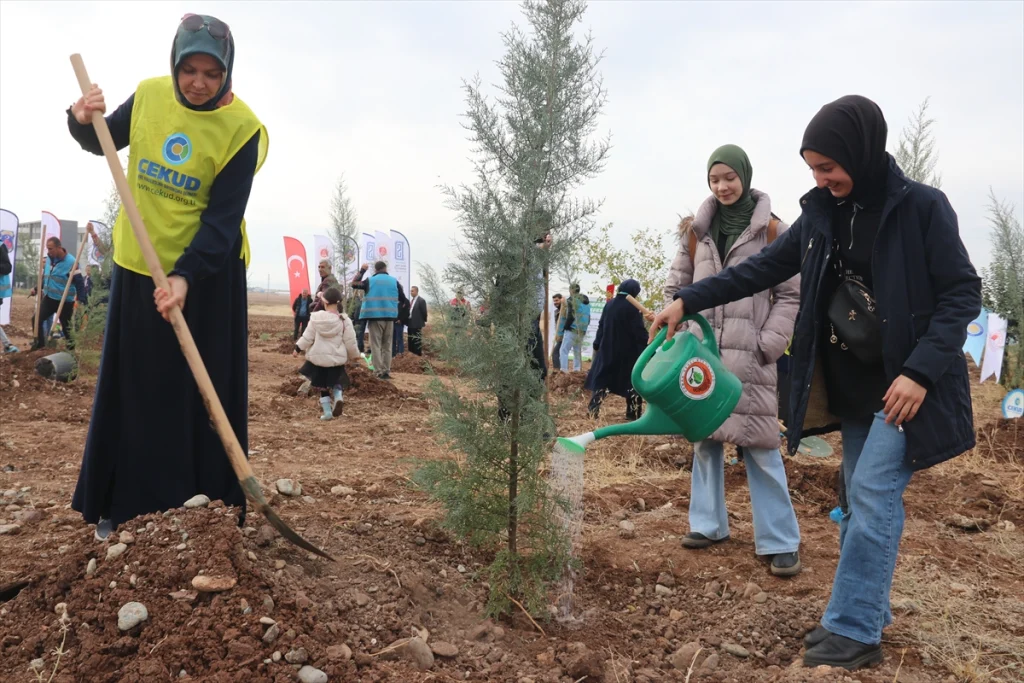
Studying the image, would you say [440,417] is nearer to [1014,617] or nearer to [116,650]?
[116,650]

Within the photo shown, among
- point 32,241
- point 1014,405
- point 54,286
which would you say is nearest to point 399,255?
point 54,286

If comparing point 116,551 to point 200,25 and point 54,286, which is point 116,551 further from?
point 54,286

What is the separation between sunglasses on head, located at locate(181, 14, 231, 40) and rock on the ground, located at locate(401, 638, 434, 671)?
75.7 inches

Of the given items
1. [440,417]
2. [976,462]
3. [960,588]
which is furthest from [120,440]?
[976,462]

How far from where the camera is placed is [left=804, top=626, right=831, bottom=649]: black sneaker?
251cm

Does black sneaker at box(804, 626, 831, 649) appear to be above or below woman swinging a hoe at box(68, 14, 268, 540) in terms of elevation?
below

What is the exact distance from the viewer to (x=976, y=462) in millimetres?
5910

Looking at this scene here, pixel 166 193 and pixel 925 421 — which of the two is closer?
pixel 925 421

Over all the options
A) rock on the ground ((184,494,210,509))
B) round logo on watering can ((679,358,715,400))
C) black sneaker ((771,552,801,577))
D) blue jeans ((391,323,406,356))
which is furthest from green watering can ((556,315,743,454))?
blue jeans ((391,323,406,356))

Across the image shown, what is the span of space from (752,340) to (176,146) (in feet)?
7.58

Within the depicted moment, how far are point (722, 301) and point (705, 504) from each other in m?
1.10

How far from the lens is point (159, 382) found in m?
2.72

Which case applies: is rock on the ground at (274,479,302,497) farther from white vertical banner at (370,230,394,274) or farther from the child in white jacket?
white vertical banner at (370,230,394,274)

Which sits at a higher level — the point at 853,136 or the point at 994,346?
the point at 853,136
